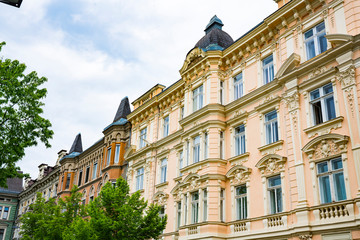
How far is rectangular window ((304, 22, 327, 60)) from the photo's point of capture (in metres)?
18.6

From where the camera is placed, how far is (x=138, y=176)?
3100 centimetres

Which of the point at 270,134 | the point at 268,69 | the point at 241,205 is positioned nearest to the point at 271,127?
the point at 270,134

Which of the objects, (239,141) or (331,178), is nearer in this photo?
(331,178)

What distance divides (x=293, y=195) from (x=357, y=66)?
21.4ft

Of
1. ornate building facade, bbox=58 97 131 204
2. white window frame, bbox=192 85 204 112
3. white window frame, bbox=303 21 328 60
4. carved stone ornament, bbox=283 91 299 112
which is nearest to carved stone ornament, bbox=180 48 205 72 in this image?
white window frame, bbox=192 85 204 112

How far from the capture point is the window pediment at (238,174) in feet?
66.9

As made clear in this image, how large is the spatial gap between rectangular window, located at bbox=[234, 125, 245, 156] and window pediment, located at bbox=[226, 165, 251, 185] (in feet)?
3.87

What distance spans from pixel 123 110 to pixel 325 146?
24859mm

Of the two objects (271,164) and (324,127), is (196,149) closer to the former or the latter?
(271,164)

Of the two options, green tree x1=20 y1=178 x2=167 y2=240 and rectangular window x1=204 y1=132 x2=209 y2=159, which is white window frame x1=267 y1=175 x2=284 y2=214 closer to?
rectangular window x1=204 y1=132 x2=209 y2=159

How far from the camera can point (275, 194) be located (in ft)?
61.4

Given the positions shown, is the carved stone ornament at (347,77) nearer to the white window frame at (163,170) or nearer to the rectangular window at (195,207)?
the rectangular window at (195,207)

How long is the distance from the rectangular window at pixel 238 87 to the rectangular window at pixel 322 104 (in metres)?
5.56

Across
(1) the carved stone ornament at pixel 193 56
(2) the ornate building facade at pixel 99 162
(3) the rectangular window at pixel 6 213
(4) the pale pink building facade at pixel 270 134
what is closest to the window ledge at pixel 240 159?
(4) the pale pink building facade at pixel 270 134
